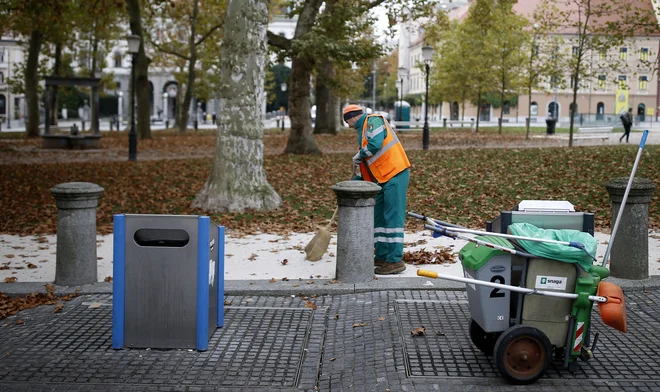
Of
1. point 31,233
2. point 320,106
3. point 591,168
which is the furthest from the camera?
point 320,106

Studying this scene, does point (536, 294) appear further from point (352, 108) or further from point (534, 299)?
point (352, 108)

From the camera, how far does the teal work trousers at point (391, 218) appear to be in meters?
8.49

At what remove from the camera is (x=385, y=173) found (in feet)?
27.8

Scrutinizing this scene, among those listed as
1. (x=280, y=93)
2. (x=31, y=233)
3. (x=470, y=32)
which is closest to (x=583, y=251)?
(x=31, y=233)

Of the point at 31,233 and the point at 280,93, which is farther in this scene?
the point at 280,93

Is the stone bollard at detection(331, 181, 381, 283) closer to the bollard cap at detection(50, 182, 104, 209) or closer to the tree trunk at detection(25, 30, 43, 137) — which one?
the bollard cap at detection(50, 182, 104, 209)

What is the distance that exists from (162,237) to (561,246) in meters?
3.02

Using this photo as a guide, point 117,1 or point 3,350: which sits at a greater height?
point 117,1

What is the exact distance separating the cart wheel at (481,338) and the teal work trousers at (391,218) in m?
2.55

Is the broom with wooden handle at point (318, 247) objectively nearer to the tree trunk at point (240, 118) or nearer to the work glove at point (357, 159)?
the work glove at point (357, 159)

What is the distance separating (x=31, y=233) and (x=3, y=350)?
20.6 ft

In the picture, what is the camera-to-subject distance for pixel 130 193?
16.4 metres

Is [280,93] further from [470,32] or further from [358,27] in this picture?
[358,27]

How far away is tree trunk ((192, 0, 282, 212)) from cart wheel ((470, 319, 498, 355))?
8169 mm
